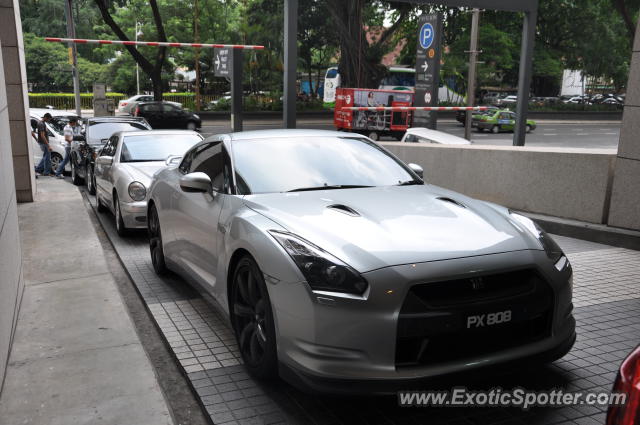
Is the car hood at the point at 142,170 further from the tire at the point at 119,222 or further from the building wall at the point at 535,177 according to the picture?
the building wall at the point at 535,177

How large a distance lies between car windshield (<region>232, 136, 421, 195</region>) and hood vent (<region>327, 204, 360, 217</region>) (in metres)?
0.56

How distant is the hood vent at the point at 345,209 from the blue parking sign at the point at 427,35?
53.1 feet

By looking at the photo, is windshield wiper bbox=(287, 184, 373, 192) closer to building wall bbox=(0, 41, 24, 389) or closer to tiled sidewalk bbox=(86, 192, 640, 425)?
tiled sidewalk bbox=(86, 192, 640, 425)

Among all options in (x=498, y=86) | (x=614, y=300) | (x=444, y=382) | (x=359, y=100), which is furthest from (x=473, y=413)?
(x=498, y=86)

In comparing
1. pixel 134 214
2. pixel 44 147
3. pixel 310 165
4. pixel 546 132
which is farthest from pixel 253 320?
pixel 546 132

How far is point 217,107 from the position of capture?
43.6m

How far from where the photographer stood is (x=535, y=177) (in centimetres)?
838

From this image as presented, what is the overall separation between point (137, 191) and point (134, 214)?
318 mm

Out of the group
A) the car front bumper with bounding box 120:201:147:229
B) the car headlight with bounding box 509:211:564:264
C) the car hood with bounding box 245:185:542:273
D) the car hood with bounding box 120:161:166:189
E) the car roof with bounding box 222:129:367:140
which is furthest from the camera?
the car hood with bounding box 120:161:166:189

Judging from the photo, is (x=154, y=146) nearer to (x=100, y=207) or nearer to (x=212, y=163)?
(x=100, y=207)

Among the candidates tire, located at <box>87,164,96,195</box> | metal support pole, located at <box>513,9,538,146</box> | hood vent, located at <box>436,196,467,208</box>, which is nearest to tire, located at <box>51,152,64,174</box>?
tire, located at <box>87,164,96,195</box>

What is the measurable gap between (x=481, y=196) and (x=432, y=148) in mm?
1698

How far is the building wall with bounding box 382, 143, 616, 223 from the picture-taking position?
7.61m

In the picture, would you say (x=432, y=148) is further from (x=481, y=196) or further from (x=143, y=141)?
(x=143, y=141)
